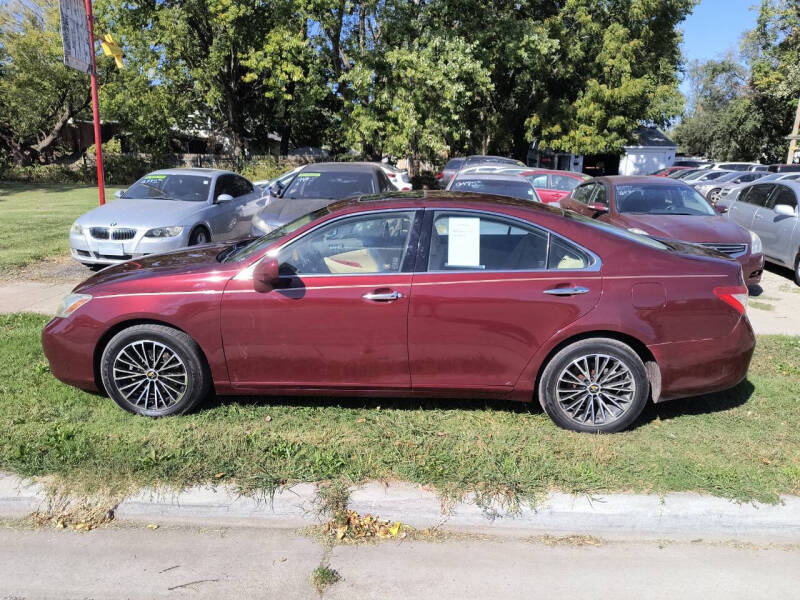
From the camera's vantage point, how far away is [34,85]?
31453mm

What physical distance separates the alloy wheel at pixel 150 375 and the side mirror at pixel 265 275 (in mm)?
784

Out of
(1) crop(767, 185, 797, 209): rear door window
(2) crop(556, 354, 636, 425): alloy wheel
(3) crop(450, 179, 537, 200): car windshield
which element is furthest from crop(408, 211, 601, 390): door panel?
(1) crop(767, 185, 797, 209): rear door window

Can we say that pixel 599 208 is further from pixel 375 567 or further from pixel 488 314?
pixel 375 567

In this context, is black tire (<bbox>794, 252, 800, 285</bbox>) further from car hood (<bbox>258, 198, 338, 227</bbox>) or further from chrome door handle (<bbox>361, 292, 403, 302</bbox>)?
chrome door handle (<bbox>361, 292, 403, 302</bbox>)

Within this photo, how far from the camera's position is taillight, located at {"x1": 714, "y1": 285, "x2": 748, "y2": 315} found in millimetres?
4121

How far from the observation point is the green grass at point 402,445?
364 centimetres

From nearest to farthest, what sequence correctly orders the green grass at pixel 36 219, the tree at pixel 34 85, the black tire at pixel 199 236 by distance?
1. the black tire at pixel 199 236
2. the green grass at pixel 36 219
3. the tree at pixel 34 85

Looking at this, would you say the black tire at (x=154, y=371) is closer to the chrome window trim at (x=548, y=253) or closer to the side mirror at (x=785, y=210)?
the chrome window trim at (x=548, y=253)

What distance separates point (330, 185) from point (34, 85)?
29386mm

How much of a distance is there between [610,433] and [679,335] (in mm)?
817

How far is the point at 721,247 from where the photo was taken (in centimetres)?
789

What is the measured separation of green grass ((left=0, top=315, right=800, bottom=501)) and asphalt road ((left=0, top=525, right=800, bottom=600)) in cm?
34

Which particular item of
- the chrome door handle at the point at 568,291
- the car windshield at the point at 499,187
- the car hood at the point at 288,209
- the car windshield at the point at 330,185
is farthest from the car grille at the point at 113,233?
the chrome door handle at the point at 568,291

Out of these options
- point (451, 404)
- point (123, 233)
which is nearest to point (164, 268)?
point (451, 404)
